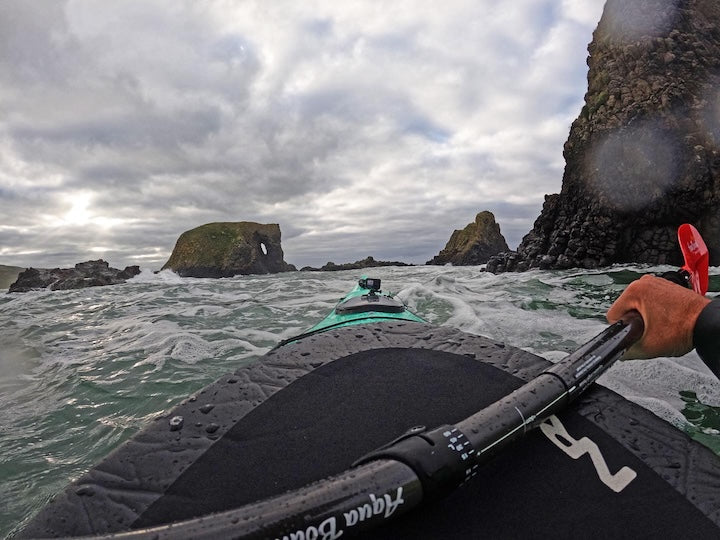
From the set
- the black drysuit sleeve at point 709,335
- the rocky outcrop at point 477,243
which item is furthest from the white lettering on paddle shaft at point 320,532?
the rocky outcrop at point 477,243

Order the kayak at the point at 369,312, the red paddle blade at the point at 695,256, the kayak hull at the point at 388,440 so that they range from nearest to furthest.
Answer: the kayak hull at the point at 388,440, the red paddle blade at the point at 695,256, the kayak at the point at 369,312

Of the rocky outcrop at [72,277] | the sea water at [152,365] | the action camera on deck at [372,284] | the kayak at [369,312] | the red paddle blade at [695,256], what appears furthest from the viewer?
the rocky outcrop at [72,277]

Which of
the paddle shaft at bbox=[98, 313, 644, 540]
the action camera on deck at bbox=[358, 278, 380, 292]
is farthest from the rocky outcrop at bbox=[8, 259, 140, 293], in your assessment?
the paddle shaft at bbox=[98, 313, 644, 540]

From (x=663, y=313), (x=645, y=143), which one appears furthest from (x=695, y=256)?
(x=645, y=143)

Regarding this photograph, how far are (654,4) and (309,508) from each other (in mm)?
31723

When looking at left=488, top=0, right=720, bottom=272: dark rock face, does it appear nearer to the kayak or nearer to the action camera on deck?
the action camera on deck

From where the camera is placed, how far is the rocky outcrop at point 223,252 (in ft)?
217

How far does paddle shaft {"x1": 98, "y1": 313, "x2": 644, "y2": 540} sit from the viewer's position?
717 millimetres

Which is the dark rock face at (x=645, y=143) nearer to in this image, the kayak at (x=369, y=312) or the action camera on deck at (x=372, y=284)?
the action camera on deck at (x=372, y=284)

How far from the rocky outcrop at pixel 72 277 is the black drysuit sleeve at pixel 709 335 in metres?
36.1

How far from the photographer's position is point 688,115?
19281 mm

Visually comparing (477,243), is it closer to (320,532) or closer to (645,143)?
(645,143)

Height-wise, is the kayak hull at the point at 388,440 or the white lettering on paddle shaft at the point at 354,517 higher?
the white lettering on paddle shaft at the point at 354,517

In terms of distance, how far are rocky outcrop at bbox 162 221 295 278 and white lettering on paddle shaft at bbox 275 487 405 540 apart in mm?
69642
